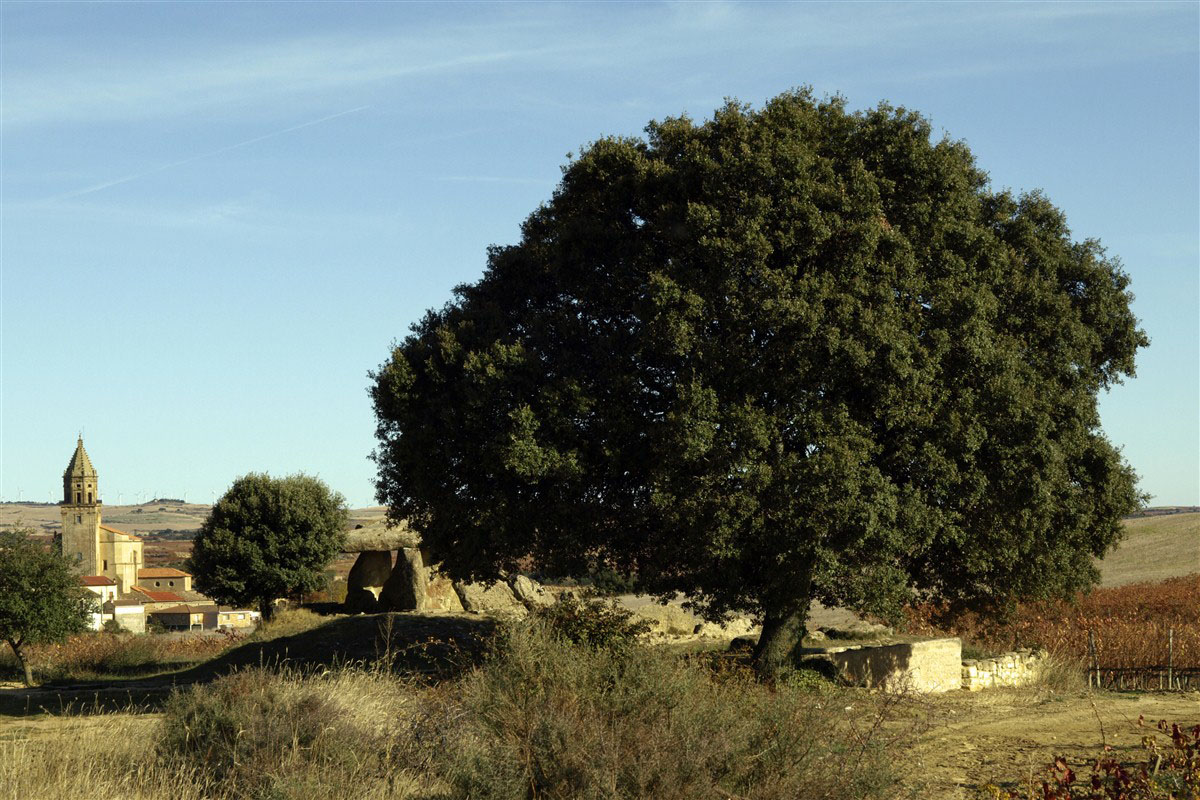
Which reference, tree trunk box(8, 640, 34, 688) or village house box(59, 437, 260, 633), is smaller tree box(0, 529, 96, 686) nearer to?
tree trunk box(8, 640, 34, 688)

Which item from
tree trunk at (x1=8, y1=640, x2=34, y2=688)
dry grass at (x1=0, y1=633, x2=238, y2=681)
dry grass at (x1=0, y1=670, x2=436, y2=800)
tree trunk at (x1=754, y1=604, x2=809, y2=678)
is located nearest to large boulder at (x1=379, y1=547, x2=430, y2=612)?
dry grass at (x1=0, y1=633, x2=238, y2=681)

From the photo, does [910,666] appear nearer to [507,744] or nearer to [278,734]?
[507,744]

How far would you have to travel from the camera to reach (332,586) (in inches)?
1802

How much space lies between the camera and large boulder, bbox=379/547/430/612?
3294 cm

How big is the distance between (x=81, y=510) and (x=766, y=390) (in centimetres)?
11785

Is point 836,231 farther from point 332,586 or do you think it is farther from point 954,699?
point 332,586

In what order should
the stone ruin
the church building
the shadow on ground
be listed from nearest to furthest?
1. the shadow on ground
2. the stone ruin
3. the church building

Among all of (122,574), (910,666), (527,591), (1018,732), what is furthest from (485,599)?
(122,574)

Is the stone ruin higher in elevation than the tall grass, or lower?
lower

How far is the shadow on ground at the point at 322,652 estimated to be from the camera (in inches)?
937

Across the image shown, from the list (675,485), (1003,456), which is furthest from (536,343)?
(1003,456)

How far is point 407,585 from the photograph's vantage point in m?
33.2

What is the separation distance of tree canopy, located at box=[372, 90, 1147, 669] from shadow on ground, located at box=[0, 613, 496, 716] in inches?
200

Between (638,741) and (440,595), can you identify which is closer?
(638,741)
